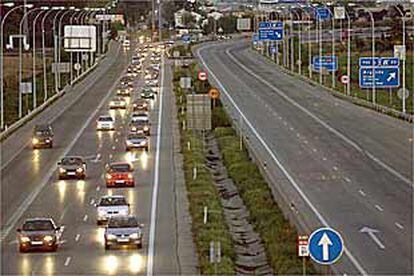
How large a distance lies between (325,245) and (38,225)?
19.4m

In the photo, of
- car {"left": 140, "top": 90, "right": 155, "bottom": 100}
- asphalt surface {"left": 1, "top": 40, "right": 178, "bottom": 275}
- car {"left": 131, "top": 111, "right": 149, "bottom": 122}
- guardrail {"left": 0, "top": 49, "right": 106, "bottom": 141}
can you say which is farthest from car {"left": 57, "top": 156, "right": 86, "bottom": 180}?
car {"left": 140, "top": 90, "right": 155, "bottom": 100}

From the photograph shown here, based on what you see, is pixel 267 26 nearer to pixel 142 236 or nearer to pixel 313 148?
pixel 313 148

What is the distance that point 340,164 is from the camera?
61656 millimetres

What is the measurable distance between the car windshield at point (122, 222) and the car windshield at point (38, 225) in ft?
6.44

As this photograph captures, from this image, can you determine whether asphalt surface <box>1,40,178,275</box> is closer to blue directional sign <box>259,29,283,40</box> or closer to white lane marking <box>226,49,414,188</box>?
white lane marking <box>226,49,414,188</box>

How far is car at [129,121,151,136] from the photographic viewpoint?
79294 mm

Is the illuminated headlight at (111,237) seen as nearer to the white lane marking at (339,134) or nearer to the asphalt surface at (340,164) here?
the asphalt surface at (340,164)

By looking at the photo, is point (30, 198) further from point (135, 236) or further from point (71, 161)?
point (135, 236)

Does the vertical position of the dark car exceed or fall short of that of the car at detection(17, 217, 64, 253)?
it exceeds it

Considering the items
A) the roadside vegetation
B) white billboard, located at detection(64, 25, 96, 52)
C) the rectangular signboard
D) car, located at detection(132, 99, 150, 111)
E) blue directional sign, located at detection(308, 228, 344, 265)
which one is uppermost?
white billboard, located at detection(64, 25, 96, 52)

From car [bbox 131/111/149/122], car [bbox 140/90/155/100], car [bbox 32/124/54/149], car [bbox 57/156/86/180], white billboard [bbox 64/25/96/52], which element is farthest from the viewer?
car [bbox 140/90/155/100]

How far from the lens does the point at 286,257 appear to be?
3522 cm

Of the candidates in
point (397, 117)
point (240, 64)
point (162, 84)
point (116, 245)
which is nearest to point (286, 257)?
point (116, 245)

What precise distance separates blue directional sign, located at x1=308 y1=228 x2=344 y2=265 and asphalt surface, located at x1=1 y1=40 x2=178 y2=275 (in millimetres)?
13427
